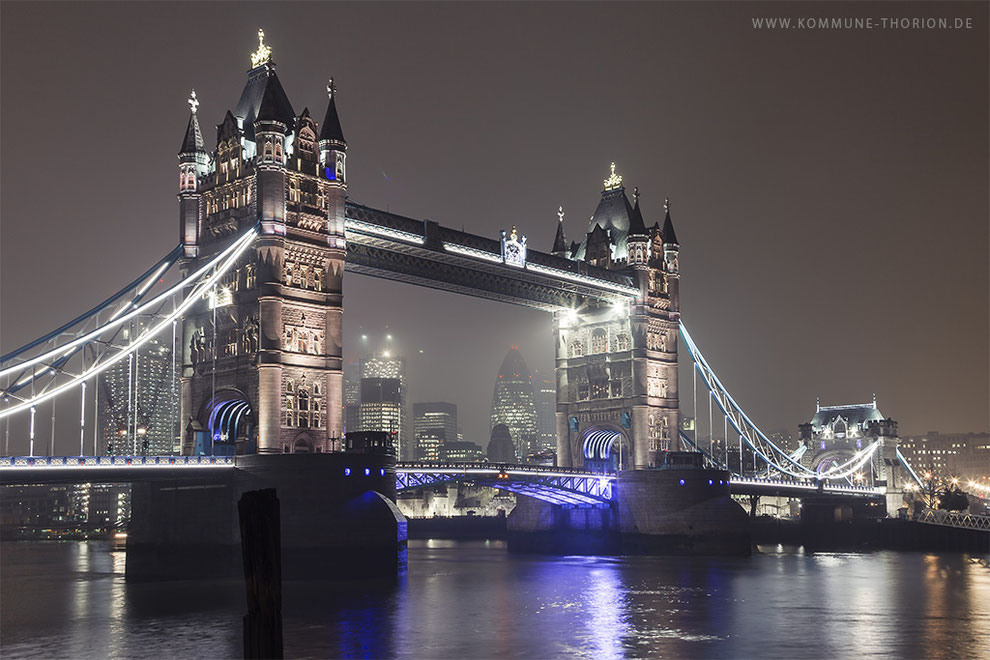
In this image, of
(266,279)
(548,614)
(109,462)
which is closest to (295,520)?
(109,462)

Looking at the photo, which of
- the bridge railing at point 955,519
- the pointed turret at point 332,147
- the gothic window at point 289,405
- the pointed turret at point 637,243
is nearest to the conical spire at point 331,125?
the pointed turret at point 332,147

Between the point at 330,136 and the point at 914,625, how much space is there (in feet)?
143

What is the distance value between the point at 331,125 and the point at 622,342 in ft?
122

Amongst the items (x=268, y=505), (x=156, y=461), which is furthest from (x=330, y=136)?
(x=268, y=505)

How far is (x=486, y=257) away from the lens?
8262 centimetres

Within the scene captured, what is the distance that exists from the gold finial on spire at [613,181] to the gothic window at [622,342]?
14.1 meters

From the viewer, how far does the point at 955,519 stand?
106 m

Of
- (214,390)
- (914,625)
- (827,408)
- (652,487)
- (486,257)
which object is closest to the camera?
(914,625)

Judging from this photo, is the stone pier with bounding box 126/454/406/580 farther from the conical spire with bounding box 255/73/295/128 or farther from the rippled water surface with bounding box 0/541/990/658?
the conical spire with bounding box 255/73/295/128

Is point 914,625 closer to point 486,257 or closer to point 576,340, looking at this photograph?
point 486,257

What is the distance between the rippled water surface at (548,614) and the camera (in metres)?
42.8

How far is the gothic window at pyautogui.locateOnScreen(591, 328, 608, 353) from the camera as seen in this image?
328 feet

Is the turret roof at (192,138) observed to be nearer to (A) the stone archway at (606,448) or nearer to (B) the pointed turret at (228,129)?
(B) the pointed turret at (228,129)

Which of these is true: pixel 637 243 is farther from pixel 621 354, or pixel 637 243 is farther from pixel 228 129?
pixel 228 129
